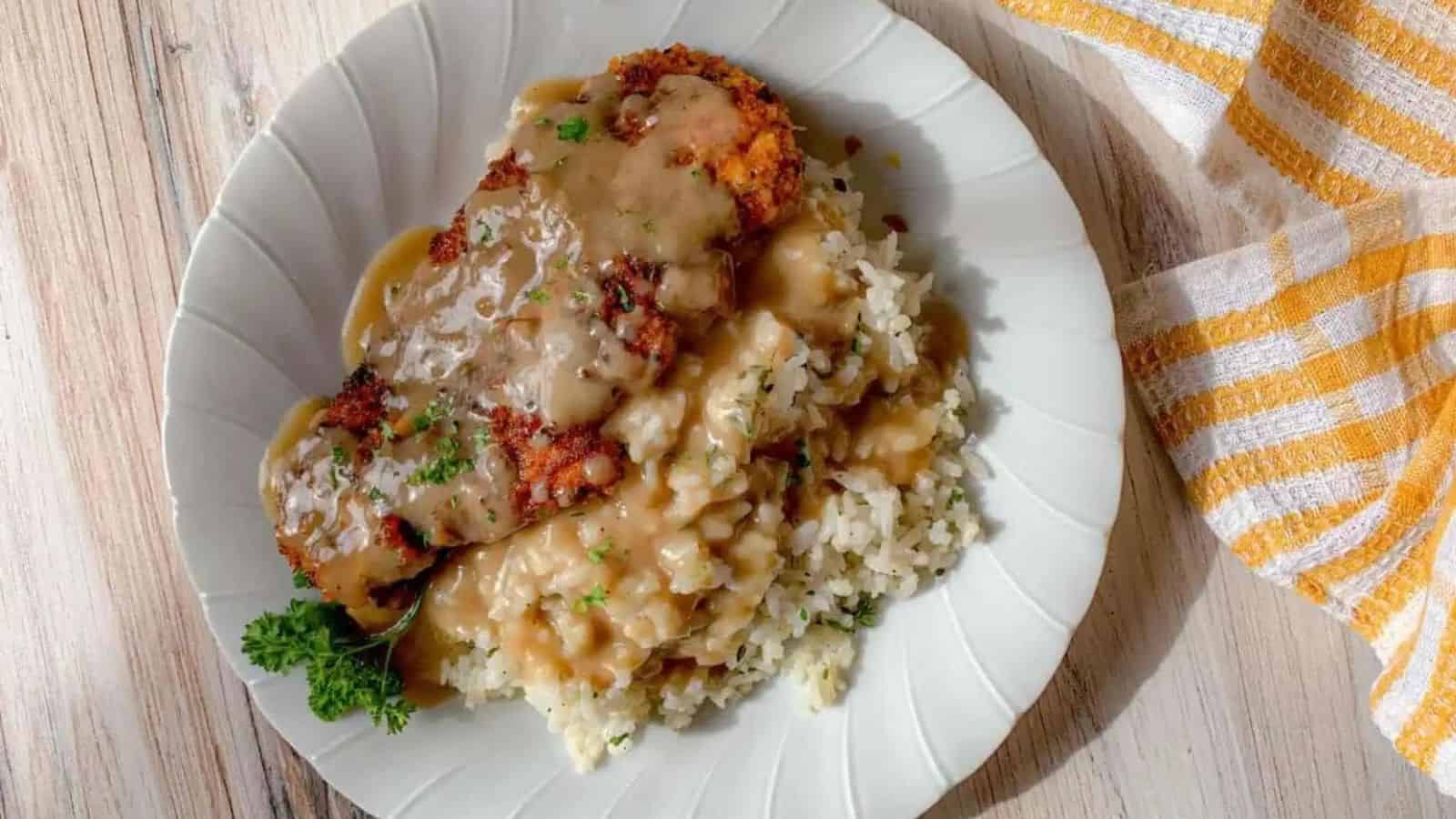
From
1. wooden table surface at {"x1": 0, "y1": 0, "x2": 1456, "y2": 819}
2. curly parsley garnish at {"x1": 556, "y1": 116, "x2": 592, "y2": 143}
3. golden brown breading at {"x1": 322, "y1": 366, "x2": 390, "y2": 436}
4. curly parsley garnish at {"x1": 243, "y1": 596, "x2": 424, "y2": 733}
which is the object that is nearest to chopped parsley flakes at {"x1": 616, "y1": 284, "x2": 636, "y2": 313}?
curly parsley garnish at {"x1": 556, "y1": 116, "x2": 592, "y2": 143}


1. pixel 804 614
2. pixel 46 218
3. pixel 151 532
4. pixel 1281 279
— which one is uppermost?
pixel 1281 279

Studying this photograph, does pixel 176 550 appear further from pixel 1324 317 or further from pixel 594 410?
pixel 1324 317

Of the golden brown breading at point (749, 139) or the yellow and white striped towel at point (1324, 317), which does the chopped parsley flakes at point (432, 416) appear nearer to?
the golden brown breading at point (749, 139)

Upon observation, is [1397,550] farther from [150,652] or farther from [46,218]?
[46,218]

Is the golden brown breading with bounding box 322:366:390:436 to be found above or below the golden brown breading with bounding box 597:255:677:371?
below

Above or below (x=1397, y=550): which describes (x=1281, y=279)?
above

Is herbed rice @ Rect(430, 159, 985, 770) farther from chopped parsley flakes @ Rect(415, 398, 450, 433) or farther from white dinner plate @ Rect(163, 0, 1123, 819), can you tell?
chopped parsley flakes @ Rect(415, 398, 450, 433)

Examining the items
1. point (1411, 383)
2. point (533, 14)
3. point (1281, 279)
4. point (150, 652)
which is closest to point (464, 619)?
point (150, 652)
